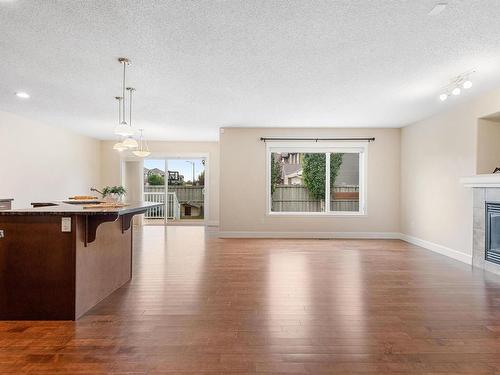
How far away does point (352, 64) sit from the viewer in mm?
3615

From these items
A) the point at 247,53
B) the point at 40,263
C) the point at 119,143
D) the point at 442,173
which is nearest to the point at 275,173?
the point at 442,173

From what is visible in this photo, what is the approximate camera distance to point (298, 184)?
7.73 meters

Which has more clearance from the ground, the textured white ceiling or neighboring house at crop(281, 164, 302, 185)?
the textured white ceiling

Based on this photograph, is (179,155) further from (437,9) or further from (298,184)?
(437,9)

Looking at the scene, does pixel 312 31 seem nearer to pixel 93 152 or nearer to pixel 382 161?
pixel 382 161

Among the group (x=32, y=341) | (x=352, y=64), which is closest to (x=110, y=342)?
(x=32, y=341)

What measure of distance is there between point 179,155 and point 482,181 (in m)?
7.18

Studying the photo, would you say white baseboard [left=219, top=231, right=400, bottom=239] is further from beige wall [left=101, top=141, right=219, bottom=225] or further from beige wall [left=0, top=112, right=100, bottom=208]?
beige wall [left=0, top=112, right=100, bottom=208]

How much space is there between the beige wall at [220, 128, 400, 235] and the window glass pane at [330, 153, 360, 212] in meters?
0.36

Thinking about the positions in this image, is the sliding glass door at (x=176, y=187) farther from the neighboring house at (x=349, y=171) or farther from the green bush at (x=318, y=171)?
the neighboring house at (x=349, y=171)

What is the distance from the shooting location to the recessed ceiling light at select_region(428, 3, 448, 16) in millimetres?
2424

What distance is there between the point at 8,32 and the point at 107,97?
200 cm

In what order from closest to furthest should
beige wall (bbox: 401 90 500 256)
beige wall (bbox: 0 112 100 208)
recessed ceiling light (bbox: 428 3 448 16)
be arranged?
recessed ceiling light (bbox: 428 3 448 16)
beige wall (bbox: 401 90 500 256)
beige wall (bbox: 0 112 100 208)

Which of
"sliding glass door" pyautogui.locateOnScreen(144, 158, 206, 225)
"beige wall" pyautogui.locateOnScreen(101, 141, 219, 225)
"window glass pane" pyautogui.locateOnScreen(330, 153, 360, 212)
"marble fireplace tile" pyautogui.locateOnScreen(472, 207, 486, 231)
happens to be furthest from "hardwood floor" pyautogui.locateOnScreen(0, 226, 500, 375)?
"sliding glass door" pyautogui.locateOnScreen(144, 158, 206, 225)
